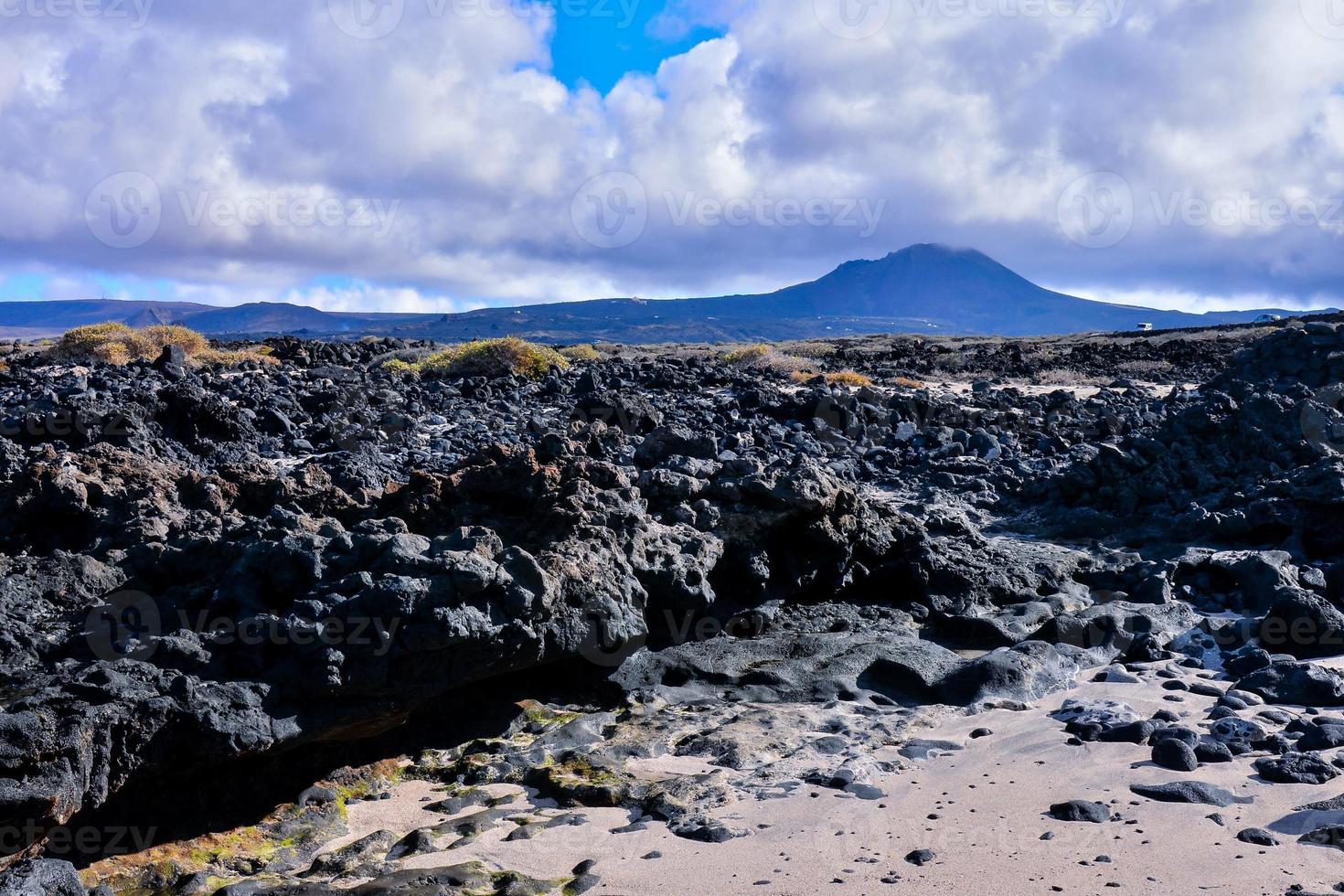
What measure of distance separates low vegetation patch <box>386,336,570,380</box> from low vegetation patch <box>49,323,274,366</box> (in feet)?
11.8

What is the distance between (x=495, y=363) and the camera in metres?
24.0

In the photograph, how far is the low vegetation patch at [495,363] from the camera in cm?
2350

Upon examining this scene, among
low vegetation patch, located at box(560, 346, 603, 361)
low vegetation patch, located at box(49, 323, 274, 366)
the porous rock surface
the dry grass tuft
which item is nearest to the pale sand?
the porous rock surface

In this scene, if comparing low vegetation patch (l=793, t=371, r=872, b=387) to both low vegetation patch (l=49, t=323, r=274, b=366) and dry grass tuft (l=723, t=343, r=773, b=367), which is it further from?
low vegetation patch (l=49, t=323, r=274, b=366)

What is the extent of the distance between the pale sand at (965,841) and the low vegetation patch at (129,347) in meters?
21.3

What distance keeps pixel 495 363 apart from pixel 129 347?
31.4ft

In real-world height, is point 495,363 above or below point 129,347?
below

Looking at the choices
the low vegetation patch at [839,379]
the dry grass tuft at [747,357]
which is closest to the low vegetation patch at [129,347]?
the low vegetation patch at [839,379]

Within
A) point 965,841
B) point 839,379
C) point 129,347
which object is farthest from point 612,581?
point 129,347

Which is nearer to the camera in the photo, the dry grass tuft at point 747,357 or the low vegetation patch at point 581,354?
the low vegetation patch at point 581,354

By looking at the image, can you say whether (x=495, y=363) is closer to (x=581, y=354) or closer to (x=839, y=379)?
(x=839, y=379)

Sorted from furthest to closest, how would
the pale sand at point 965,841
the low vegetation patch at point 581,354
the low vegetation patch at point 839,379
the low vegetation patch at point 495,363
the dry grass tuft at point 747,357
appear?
the dry grass tuft at point 747,357, the low vegetation patch at point 581,354, the low vegetation patch at point 495,363, the low vegetation patch at point 839,379, the pale sand at point 965,841

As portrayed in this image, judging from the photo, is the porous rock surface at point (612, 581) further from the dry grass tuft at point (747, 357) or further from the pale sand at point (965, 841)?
the dry grass tuft at point (747, 357)

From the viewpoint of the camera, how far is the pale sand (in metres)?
3.38
